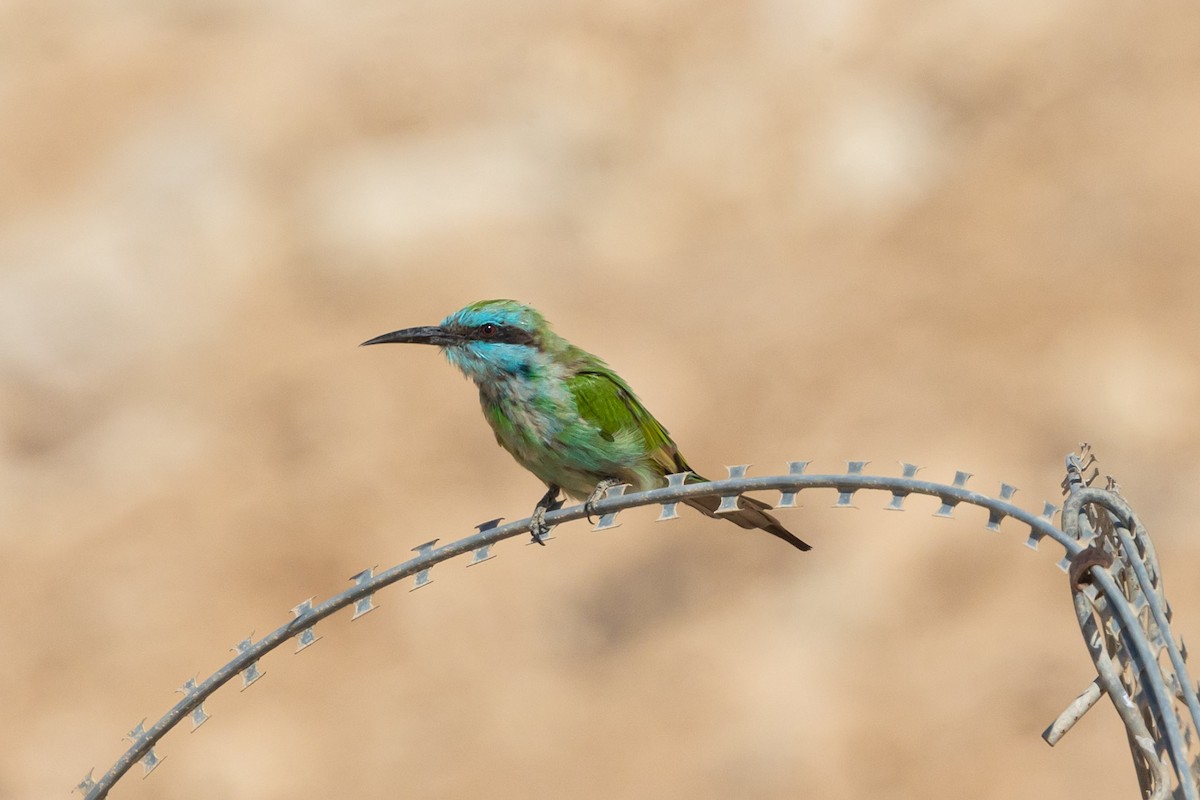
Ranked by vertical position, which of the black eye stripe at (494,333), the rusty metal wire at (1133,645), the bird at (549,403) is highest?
the black eye stripe at (494,333)

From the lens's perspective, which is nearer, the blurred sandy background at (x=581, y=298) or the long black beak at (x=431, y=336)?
the long black beak at (x=431, y=336)

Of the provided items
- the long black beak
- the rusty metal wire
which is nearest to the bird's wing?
the long black beak

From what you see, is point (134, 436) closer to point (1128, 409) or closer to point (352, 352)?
point (352, 352)

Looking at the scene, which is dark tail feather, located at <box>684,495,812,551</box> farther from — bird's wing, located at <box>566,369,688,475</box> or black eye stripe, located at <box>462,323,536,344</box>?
black eye stripe, located at <box>462,323,536,344</box>

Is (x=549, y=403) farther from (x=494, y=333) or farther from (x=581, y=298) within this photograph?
(x=581, y=298)

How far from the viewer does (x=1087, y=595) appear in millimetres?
2857

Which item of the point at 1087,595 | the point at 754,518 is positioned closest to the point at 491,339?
the point at 754,518

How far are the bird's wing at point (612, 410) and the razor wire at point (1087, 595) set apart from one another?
179cm

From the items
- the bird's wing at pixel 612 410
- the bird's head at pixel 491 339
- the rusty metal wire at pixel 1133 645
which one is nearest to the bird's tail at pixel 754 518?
the bird's wing at pixel 612 410

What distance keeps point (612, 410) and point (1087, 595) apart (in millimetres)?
2731

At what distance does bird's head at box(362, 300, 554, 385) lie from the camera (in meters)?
5.42

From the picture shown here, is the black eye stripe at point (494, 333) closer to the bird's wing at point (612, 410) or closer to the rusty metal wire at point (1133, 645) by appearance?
the bird's wing at point (612, 410)

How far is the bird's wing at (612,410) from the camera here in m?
5.38

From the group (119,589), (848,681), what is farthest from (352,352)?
(848,681)
